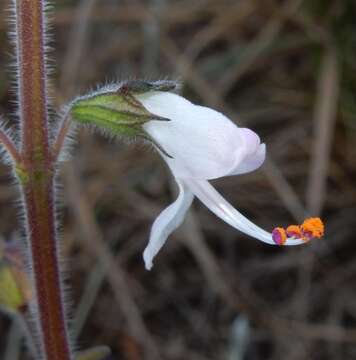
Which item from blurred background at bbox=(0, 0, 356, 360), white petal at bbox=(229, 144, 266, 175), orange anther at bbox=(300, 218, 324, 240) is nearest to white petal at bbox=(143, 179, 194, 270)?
white petal at bbox=(229, 144, 266, 175)

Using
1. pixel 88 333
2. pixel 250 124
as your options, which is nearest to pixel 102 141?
pixel 250 124

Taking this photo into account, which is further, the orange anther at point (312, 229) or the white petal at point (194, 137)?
the orange anther at point (312, 229)

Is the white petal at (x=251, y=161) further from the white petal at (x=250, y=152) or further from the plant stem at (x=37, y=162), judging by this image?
the plant stem at (x=37, y=162)

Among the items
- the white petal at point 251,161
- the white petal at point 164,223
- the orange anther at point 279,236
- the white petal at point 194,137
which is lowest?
the orange anther at point 279,236

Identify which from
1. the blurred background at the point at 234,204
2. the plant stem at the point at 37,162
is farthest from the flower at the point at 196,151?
the blurred background at the point at 234,204

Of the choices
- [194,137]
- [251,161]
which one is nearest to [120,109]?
[194,137]

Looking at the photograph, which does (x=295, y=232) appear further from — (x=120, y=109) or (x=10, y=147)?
(x=10, y=147)
